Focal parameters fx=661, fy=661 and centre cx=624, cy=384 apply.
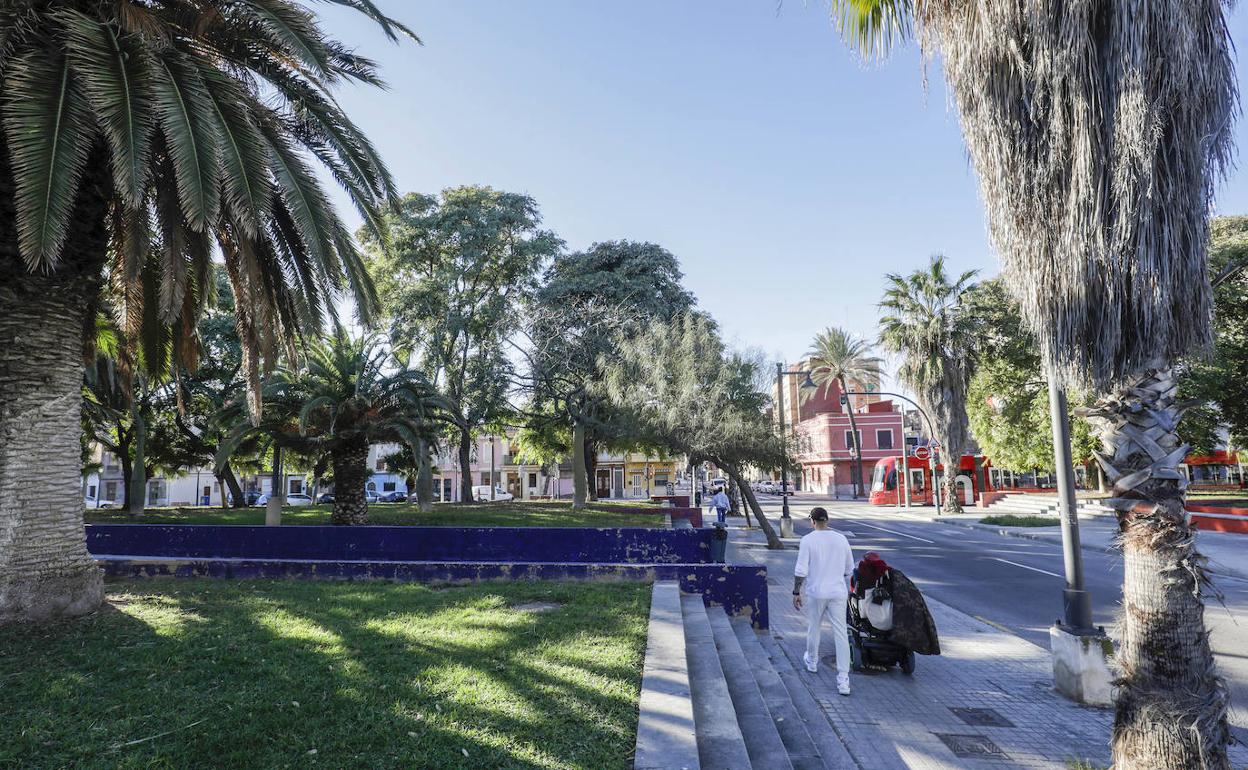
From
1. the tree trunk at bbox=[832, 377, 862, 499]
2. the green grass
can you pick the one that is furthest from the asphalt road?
the tree trunk at bbox=[832, 377, 862, 499]

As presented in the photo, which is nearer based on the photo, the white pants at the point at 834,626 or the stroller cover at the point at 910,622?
the white pants at the point at 834,626

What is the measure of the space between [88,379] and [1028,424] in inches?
1275

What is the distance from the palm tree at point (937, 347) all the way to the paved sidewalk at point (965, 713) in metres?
23.9

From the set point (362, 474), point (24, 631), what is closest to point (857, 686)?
point (24, 631)

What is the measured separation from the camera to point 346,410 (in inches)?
644

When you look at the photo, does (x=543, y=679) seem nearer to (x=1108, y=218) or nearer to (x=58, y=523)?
(x=1108, y=218)

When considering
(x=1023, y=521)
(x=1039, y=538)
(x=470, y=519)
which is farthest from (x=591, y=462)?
(x=1039, y=538)

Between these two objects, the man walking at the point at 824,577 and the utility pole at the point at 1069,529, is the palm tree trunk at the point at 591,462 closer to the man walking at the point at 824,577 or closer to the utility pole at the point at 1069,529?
the man walking at the point at 824,577

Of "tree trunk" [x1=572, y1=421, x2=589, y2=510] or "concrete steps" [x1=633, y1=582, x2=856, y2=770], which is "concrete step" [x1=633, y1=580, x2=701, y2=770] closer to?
"concrete steps" [x1=633, y1=582, x2=856, y2=770]

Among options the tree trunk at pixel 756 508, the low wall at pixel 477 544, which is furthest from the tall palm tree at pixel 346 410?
the tree trunk at pixel 756 508

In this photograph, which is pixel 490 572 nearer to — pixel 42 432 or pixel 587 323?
pixel 42 432

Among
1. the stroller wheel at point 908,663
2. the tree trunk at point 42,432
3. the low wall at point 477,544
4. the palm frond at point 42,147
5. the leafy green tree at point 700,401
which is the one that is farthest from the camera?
the leafy green tree at point 700,401

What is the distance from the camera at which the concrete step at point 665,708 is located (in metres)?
3.40

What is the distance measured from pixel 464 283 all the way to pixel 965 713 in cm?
2337
